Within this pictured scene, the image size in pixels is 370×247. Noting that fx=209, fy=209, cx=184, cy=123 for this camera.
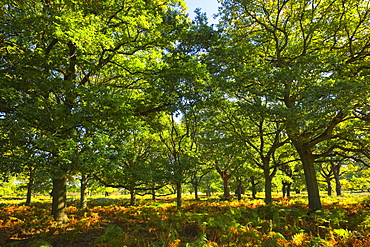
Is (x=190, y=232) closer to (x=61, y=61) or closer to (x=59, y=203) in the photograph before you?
(x=59, y=203)

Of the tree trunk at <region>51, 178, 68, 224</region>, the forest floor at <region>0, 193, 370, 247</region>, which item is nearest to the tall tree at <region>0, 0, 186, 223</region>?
the tree trunk at <region>51, 178, 68, 224</region>

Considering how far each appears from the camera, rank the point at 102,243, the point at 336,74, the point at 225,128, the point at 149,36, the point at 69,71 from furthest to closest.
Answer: the point at 225,128 < the point at 149,36 < the point at 69,71 < the point at 336,74 < the point at 102,243

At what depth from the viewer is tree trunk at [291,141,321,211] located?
12188 mm

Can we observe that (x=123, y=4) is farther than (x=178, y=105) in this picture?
No

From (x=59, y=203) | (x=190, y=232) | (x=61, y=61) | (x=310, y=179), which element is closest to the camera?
(x=190, y=232)

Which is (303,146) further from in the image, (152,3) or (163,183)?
(152,3)

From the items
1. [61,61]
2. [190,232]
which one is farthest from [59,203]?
[61,61]

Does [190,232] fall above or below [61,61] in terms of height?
below

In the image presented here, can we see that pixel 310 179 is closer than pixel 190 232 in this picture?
No

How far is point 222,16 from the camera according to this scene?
13.7 meters

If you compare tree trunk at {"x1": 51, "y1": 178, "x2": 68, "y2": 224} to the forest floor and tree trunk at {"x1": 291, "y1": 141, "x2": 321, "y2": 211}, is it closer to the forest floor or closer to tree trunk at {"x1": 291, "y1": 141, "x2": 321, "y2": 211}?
the forest floor

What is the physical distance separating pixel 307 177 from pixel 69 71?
48.7ft

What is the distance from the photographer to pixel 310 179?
12586 mm

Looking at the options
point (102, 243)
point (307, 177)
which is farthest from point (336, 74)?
point (102, 243)
